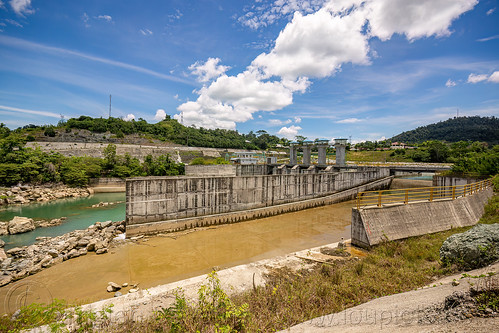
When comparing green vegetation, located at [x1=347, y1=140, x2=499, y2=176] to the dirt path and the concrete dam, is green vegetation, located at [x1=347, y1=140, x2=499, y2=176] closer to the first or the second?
the concrete dam

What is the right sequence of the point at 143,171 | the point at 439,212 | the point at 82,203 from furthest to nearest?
1. the point at 143,171
2. the point at 82,203
3. the point at 439,212

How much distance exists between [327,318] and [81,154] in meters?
53.1

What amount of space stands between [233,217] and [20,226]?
1351 cm

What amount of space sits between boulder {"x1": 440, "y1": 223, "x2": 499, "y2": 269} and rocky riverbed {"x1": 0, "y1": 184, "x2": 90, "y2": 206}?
32.9 metres

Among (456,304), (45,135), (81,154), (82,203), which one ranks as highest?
(45,135)

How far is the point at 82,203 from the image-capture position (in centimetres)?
2269

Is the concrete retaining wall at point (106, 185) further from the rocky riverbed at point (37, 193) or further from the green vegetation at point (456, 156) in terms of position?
the green vegetation at point (456, 156)

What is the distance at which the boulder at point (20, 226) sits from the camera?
13103mm

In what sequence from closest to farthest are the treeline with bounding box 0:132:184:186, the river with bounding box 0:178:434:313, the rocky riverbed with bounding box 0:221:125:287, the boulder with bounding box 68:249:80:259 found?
1. the river with bounding box 0:178:434:313
2. the rocky riverbed with bounding box 0:221:125:287
3. the boulder with bounding box 68:249:80:259
4. the treeline with bounding box 0:132:184:186

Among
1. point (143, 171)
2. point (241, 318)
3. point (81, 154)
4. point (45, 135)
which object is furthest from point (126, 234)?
point (45, 135)

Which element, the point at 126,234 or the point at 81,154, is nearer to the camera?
the point at 126,234

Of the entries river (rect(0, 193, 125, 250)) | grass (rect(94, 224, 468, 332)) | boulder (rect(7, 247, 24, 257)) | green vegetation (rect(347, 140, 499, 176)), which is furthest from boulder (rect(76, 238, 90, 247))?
green vegetation (rect(347, 140, 499, 176))

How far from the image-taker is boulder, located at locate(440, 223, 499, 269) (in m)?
5.18

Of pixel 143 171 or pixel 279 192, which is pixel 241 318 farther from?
pixel 143 171
